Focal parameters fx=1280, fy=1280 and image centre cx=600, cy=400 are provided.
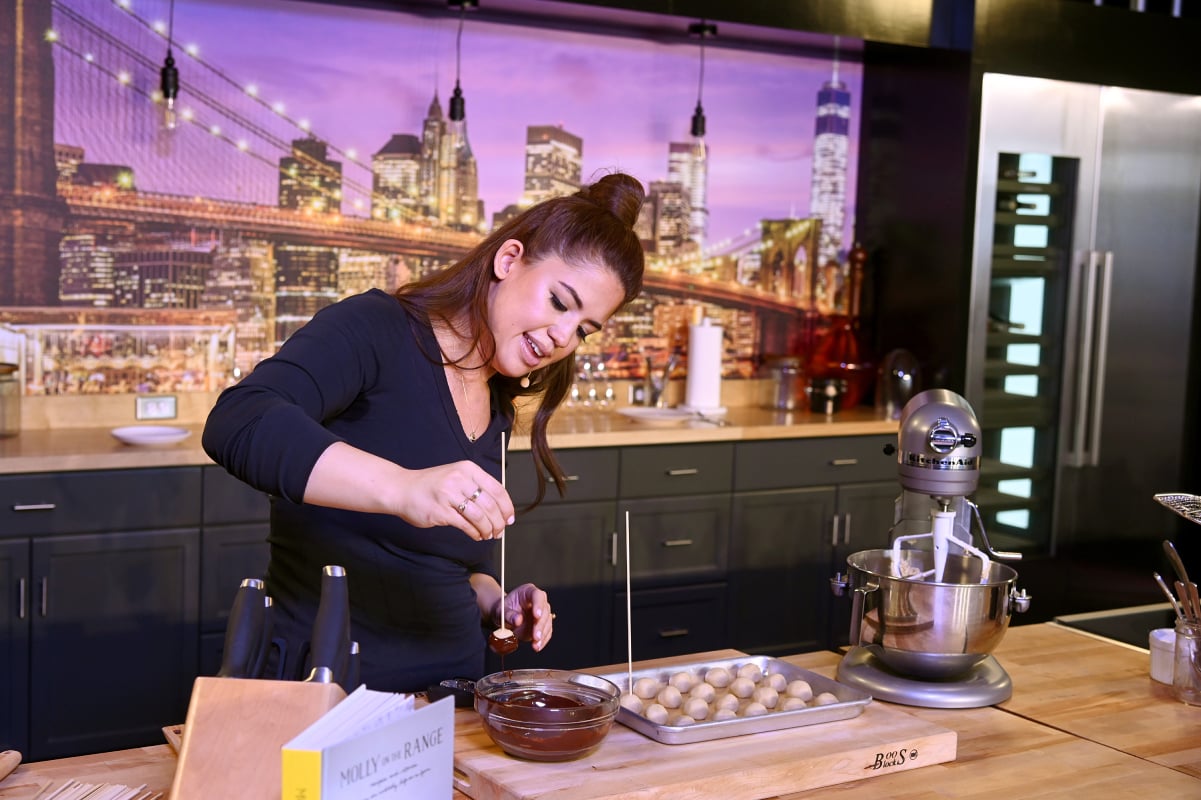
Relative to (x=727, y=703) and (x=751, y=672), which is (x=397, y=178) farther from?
(x=727, y=703)

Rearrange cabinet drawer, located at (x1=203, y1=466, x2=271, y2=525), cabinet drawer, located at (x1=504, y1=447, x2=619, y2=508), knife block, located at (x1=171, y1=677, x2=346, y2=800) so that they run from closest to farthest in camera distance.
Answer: knife block, located at (x1=171, y1=677, x2=346, y2=800) → cabinet drawer, located at (x1=203, y1=466, x2=271, y2=525) → cabinet drawer, located at (x1=504, y1=447, x2=619, y2=508)

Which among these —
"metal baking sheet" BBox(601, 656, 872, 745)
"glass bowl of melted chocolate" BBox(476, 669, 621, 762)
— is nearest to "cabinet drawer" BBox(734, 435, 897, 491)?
"metal baking sheet" BBox(601, 656, 872, 745)

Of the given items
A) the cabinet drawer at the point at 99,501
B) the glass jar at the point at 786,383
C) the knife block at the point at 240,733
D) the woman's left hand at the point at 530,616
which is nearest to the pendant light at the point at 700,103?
the glass jar at the point at 786,383

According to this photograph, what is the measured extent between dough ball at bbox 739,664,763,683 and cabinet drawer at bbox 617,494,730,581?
2052 mm

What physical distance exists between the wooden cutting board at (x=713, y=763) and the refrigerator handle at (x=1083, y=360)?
329 centimetres

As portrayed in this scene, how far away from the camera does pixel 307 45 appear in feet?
13.5

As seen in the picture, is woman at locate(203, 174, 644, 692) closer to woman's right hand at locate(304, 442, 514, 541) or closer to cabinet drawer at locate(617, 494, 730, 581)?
woman's right hand at locate(304, 442, 514, 541)

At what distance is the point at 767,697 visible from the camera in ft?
5.99

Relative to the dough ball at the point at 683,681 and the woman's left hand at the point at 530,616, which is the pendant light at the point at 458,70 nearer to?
the woman's left hand at the point at 530,616

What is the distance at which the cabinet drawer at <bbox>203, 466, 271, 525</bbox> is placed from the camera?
3.46 m

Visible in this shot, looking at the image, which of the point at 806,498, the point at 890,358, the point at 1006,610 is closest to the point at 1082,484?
the point at 890,358

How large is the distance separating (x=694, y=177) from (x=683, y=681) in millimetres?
3260

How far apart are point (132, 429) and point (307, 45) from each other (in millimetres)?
1368

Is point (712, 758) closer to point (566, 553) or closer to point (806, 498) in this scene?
point (566, 553)
